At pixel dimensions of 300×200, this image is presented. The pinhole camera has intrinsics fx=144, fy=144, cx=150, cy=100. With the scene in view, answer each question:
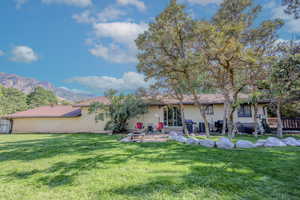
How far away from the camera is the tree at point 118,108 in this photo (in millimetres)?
11102

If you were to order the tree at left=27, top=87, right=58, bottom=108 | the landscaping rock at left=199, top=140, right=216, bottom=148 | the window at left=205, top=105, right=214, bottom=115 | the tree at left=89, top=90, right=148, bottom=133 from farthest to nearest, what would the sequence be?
the tree at left=27, top=87, right=58, bottom=108 < the window at left=205, top=105, right=214, bottom=115 < the tree at left=89, top=90, right=148, bottom=133 < the landscaping rock at left=199, top=140, right=216, bottom=148

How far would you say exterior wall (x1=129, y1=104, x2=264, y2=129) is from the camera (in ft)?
40.2

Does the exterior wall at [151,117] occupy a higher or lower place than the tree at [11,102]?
lower

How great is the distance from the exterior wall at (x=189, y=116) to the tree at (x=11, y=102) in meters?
22.7

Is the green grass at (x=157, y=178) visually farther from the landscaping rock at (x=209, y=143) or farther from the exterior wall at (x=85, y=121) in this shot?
the exterior wall at (x=85, y=121)

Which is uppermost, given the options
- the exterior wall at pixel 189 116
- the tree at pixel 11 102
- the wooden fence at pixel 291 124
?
the tree at pixel 11 102

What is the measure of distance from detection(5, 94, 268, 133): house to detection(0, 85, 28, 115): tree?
1095cm

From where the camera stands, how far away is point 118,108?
11133mm

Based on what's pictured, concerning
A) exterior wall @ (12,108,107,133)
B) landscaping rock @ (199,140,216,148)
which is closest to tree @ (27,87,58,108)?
exterior wall @ (12,108,107,133)

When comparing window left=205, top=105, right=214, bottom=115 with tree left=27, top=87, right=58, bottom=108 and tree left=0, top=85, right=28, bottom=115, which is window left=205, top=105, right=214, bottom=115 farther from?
tree left=27, top=87, right=58, bottom=108

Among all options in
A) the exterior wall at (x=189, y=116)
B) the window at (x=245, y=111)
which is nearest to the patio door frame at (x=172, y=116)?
the exterior wall at (x=189, y=116)

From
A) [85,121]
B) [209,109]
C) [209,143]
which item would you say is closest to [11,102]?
[85,121]

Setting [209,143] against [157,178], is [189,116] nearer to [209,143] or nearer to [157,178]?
[209,143]

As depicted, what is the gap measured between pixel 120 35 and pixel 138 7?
443 cm
